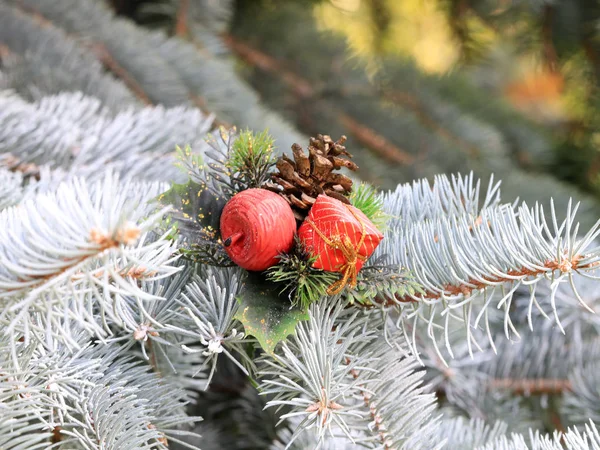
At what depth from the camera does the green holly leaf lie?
0.89 feet

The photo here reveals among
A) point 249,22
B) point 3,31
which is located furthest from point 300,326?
point 249,22

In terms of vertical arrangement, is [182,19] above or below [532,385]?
above

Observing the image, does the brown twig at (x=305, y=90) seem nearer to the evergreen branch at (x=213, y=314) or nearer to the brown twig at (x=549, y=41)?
the brown twig at (x=549, y=41)

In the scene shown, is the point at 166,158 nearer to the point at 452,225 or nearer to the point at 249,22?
the point at 452,225

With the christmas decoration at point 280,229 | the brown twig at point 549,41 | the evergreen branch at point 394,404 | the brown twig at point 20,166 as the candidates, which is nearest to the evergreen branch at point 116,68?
the brown twig at point 20,166

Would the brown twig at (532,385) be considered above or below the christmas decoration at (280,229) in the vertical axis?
below

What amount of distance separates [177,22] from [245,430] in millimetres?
605

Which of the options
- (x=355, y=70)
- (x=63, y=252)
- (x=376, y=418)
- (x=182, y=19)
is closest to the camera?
(x=63, y=252)

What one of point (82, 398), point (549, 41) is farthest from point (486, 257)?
point (549, 41)

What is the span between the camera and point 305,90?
2.93 feet

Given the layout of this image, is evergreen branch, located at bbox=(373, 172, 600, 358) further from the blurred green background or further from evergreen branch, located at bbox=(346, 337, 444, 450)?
the blurred green background

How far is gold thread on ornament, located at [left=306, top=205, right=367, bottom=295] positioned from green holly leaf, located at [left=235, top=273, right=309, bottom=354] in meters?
0.02

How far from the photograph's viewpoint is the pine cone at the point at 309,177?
12.2 inches

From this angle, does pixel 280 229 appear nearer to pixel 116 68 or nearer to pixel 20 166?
pixel 20 166
